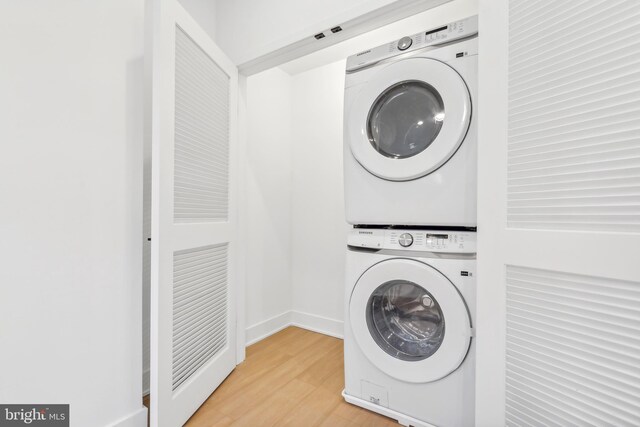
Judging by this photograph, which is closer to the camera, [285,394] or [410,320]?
[410,320]

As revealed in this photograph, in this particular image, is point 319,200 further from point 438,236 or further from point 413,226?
point 438,236

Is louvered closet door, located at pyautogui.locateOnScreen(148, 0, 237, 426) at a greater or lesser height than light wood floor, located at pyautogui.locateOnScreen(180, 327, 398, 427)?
greater

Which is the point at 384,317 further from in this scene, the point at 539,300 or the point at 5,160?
the point at 5,160

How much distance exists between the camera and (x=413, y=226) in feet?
4.60

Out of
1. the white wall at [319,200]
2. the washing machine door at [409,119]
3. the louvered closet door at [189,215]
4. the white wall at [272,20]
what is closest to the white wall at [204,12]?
the white wall at [272,20]

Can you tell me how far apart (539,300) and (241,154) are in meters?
1.76

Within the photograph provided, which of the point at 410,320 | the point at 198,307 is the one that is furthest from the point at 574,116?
the point at 198,307

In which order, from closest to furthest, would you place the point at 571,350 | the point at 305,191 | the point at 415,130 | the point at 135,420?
the point at 571,350 → the point at 135,420 → the point at 415,130 → the point at 305,191

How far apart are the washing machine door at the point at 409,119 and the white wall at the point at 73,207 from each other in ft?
3.51

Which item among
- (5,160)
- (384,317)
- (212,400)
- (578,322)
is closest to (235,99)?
(5,160)

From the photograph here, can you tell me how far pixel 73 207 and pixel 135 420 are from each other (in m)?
0.97

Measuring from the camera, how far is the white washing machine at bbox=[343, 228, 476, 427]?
118 centimetres

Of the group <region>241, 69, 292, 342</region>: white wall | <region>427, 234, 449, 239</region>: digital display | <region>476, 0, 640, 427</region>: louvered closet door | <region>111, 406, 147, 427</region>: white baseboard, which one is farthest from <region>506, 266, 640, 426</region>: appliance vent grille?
<region>241, 69, 292, 342</region>: white wall

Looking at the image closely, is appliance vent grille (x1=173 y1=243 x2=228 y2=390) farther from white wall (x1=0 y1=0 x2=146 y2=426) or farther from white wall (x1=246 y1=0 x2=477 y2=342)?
white wall (x1=246 y1=0 x2=477 y2=342)
